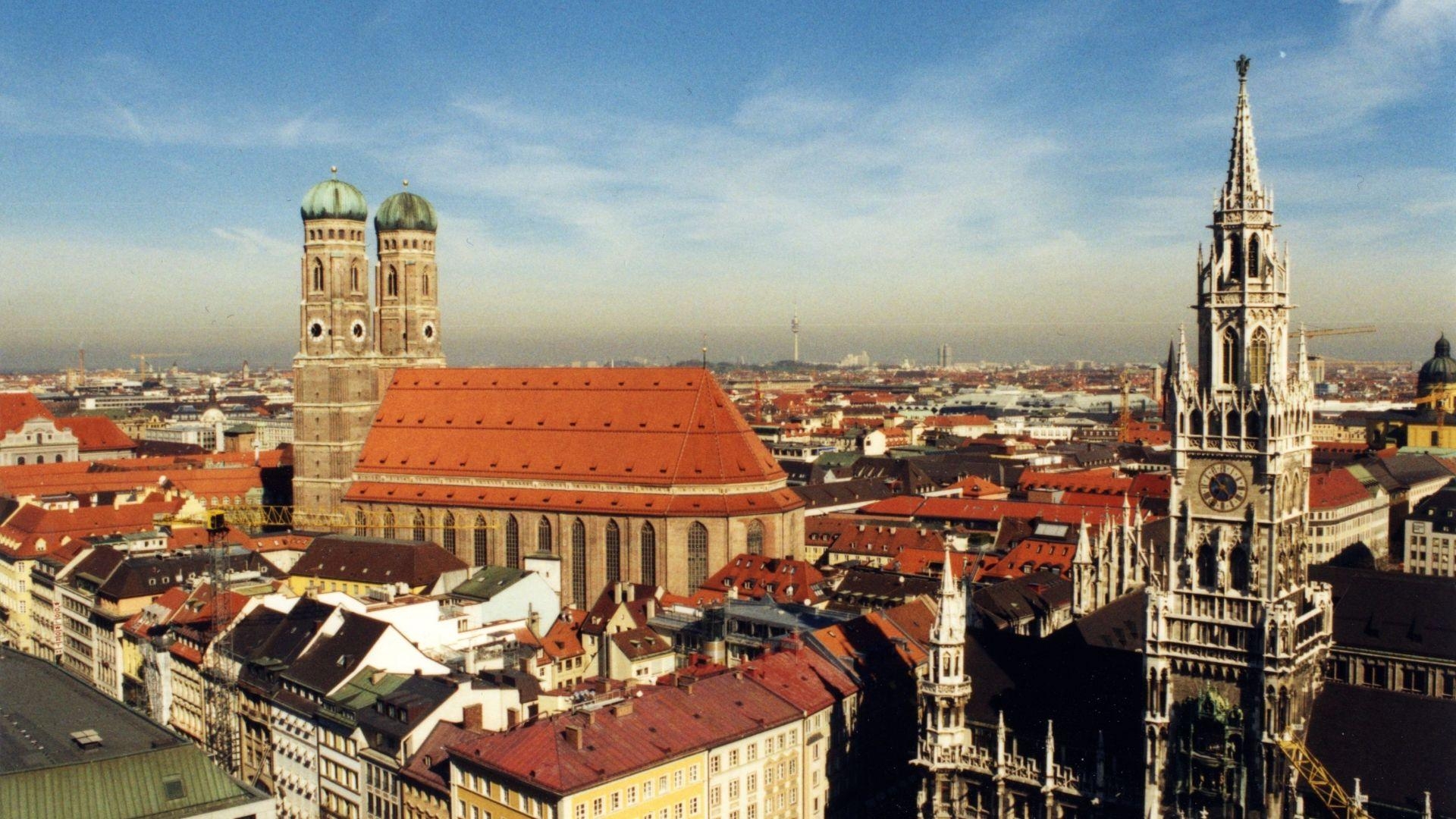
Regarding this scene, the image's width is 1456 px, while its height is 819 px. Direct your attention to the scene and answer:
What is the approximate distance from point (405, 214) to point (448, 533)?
32.3 m

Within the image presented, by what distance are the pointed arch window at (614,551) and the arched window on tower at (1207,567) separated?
61721 millimetres

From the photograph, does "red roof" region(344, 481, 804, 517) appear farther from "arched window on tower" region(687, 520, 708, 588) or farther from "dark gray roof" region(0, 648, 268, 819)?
"dark gray roof" region(0, 648, 268, 819)

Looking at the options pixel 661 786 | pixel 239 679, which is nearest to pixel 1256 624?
pixel 661 786

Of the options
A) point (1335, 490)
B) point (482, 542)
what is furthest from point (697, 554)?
point (1335, 490)

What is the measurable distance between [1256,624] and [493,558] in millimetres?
74618

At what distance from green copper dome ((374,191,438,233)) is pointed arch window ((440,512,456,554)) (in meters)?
30.1

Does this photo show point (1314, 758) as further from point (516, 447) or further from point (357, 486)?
point (357, 486)

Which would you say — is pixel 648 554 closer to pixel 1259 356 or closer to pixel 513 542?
pixel 513 542

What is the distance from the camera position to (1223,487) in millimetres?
49844

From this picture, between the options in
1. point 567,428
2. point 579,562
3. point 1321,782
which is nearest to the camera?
point 1321,782

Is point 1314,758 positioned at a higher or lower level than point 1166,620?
lower

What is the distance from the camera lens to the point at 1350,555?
10150 centimetres

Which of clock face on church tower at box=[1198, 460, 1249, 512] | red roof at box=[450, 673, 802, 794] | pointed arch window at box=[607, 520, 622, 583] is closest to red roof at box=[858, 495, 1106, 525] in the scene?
pointed arch window at box=[607, 520, 622, 583]

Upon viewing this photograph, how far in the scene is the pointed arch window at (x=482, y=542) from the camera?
113 m
